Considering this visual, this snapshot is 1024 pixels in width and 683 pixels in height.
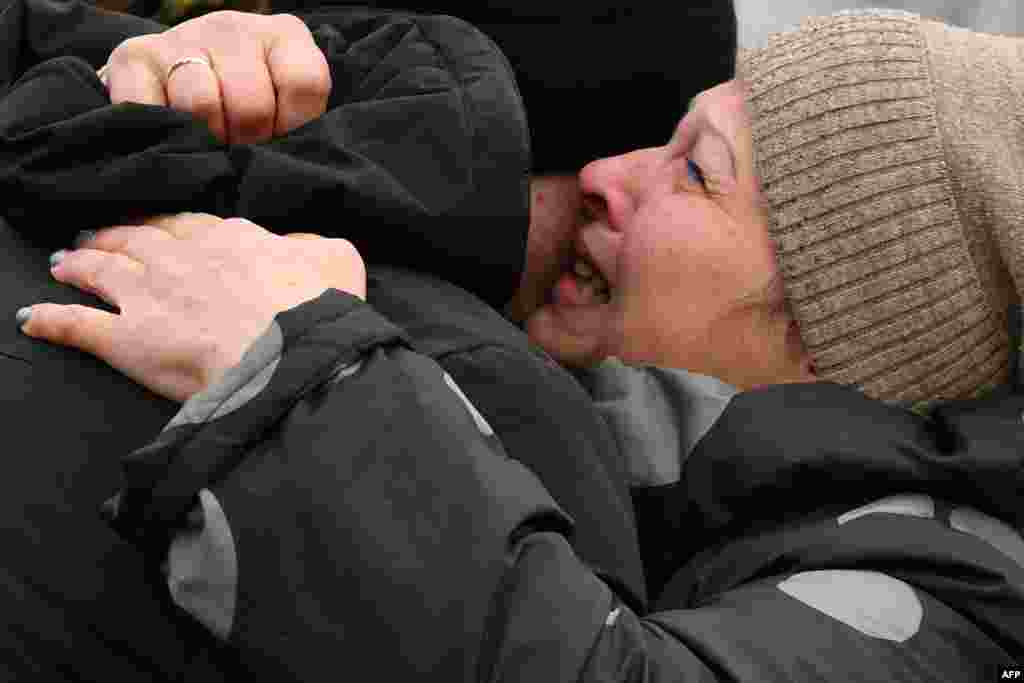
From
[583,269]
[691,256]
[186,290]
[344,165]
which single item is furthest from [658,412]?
[186,290]

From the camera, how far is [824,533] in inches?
43.2

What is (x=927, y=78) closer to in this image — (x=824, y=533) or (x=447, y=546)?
(x=824, y=533)

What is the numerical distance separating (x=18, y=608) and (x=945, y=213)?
913 mm

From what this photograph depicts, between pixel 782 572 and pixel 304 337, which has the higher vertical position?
pixel 304 337

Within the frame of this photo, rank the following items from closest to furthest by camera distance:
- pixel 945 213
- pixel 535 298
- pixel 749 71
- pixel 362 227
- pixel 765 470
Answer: pixel 362 227, pixel 765 470, pixel 945 213, pixel 749 71, pixel 535 298

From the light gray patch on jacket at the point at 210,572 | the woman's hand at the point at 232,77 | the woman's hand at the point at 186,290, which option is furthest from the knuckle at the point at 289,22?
the light gray patch on jacket at the point at 210,572

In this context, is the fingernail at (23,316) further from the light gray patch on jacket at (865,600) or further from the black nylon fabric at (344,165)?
the light gray patch on jacket at (865,600)

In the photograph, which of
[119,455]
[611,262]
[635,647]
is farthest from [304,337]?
[611,262]

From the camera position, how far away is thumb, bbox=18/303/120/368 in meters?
0.91

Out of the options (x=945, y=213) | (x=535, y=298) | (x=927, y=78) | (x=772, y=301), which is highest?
(x=927, y=78)

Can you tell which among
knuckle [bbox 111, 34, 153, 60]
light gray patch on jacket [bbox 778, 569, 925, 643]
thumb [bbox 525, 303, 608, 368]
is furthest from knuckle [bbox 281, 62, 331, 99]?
light gray patch on jacket [bbox 778, 569, 925, 643]

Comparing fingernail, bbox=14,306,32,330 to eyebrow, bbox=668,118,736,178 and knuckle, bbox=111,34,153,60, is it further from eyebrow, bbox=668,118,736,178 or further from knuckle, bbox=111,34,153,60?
eyebrow, bbox=668,118,736,178

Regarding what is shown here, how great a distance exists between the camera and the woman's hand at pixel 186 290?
0.90 metres

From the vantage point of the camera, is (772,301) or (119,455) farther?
(772,301)
